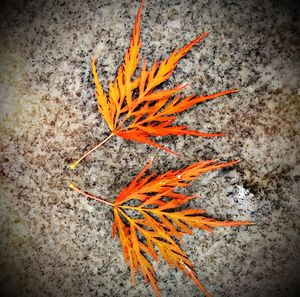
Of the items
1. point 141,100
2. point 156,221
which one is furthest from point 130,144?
point 156,221

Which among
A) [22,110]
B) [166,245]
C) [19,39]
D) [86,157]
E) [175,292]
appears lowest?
[175,292]

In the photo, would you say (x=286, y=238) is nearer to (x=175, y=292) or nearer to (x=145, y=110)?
(x=175, y=292)

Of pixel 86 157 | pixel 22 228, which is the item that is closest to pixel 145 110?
pixel 86 157

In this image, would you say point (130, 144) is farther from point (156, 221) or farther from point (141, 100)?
point (156, 221)

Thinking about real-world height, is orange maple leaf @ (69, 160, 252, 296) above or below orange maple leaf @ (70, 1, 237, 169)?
below

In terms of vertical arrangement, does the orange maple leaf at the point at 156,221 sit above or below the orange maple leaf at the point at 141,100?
below
